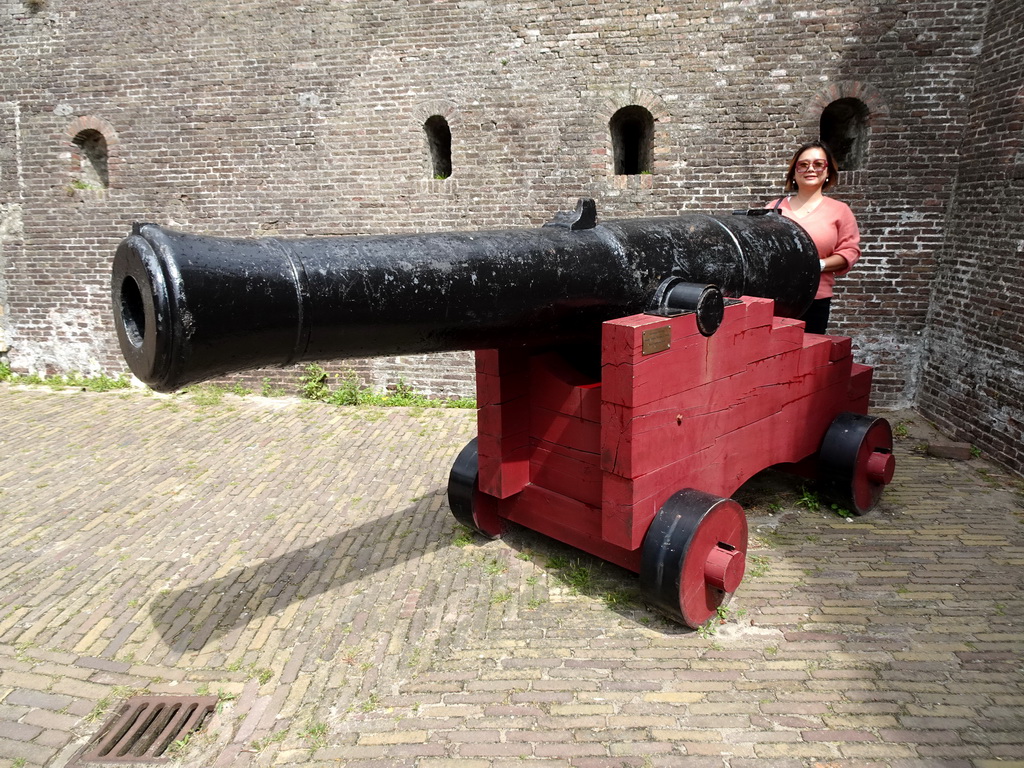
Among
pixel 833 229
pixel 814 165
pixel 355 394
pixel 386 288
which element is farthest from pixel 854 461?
pixel 355 394

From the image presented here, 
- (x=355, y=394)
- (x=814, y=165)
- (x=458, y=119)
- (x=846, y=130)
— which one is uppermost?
(x=458, y=119)

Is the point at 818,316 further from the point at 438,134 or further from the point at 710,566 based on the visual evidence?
the point at 438,134

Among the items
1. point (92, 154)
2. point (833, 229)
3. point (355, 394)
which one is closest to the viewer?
point (833, 229)

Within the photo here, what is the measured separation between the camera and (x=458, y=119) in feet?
22.7

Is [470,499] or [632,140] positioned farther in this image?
[632,140]

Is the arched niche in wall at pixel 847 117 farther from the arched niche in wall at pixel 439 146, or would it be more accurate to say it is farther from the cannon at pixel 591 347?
the arched niche in wall at pixel 439 146

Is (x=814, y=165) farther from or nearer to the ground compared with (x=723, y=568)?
farther from the ground

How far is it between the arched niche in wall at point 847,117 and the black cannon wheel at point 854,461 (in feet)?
10.2

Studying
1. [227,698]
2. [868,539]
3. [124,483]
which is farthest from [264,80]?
[868,539]

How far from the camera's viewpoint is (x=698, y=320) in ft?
10.5

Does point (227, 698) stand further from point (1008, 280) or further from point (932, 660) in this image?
point (1008, 280)

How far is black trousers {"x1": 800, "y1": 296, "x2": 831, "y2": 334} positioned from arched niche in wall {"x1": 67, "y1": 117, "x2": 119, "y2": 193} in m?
7.17

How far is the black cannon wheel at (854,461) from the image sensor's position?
429 centimetres

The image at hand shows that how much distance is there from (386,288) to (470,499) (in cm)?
195
